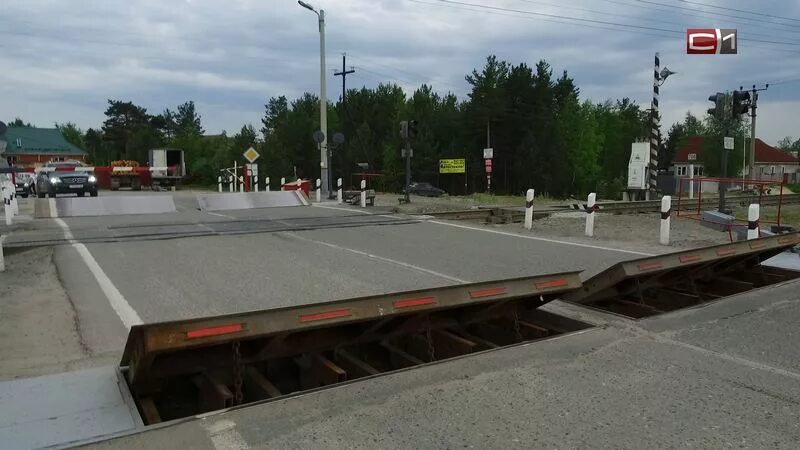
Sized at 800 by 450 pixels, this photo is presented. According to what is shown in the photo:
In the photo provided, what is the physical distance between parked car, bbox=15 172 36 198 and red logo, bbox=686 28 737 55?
3546cm

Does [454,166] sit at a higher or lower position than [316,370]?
higher

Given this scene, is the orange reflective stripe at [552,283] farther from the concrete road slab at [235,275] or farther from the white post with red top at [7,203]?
the white post with red top at [7,203]

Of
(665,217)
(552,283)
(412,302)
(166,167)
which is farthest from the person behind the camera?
(166,167)

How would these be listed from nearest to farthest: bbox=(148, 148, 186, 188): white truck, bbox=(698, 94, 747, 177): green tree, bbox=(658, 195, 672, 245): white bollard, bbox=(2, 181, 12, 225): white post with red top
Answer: bbox=(658, 195, 672, 245): white bollard
bbox=(2, 181, 12, 225): white post with red top
bbox=(148, 148, 186, 188): white truck
bbox=(698, 94, 747, 177): green tree

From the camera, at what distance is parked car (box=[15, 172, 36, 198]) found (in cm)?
3619

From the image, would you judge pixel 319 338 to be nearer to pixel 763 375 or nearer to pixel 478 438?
pixel 478 438

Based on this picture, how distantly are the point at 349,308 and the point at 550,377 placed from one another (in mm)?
1625

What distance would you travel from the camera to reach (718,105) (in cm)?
2059

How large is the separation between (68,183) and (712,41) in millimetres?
27315

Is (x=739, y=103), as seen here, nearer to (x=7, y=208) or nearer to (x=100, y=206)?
(x=100, y=206)

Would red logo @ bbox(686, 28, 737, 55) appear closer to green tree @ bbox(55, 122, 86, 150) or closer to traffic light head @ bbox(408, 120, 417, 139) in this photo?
traffic light head @ bbox(408, 120, 417, 139)

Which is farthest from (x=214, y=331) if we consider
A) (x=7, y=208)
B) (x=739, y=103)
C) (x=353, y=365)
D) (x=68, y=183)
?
(x=68, y=183)

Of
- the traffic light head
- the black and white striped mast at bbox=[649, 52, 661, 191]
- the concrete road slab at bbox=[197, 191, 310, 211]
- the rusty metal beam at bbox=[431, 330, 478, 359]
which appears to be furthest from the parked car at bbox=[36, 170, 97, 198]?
the rusty metal beam at bbox=[431, 330, 478, 359]

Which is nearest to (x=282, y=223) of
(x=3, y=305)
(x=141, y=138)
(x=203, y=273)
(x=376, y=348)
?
(x=203, y=273)
